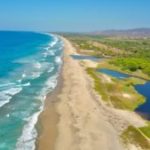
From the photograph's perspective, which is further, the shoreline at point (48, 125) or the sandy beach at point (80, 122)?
the sandy beach at point (80, 122)

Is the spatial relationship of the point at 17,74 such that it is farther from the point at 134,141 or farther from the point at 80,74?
the point at 134,141

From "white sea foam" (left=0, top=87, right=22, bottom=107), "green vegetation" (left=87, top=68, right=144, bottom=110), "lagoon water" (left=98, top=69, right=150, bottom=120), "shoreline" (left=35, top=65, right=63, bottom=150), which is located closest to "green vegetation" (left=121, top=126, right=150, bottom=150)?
"lagoon water" (left=98, top=69, right=150, bottom=120)

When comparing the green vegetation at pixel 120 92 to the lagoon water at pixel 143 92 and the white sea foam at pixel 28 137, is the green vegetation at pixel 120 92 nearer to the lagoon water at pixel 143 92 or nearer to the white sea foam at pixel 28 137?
the lagoon water at pixel 143 92

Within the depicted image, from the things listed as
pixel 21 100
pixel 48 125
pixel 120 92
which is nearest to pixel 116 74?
pixel 120 92

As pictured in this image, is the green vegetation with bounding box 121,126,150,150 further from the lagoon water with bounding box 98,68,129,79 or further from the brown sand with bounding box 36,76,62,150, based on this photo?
the lagoon water with bounding box 98,68,129,79

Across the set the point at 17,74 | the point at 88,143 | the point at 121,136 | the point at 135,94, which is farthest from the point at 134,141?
the point at 17,74

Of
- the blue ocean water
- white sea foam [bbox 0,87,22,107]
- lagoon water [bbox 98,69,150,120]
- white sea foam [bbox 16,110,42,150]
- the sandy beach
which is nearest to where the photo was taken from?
white sea foam [bbox 16,110,42,150]

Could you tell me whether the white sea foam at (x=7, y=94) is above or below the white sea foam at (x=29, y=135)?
below

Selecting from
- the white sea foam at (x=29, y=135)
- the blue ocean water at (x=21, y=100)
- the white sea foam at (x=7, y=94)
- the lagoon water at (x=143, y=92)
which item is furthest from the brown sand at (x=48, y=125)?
the lagoon water at (x=143, y=92)
